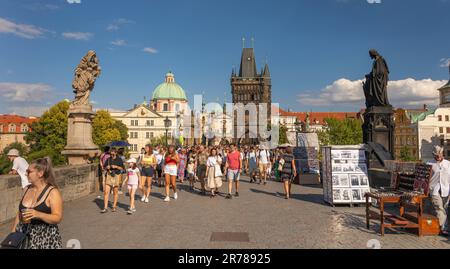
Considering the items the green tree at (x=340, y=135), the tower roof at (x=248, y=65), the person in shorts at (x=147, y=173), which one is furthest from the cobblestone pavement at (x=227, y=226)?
the tower roof at (x=248, y=65)

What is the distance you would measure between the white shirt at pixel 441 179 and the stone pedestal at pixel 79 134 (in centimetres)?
1126

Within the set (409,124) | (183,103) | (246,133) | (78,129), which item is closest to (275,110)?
(246,133)

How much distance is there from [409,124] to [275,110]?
5216 cm

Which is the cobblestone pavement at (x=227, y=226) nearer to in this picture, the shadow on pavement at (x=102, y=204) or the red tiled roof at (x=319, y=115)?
the shadow on pavement at (x=102, y=204)

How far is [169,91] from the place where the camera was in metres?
115

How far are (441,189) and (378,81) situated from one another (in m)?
9.31

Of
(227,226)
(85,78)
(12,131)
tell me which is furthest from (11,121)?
(227,226)

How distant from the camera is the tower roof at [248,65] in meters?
122

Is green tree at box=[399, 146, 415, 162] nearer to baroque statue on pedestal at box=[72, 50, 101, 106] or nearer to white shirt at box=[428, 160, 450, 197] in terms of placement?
baroque statue on pedestal at box=[72, 50, 101, 106]

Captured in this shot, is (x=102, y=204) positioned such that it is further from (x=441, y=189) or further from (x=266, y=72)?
(x=266, y=72)

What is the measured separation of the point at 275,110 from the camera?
5143 inches

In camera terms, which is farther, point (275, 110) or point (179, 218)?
point (275, 110)

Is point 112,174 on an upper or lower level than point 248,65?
lower
